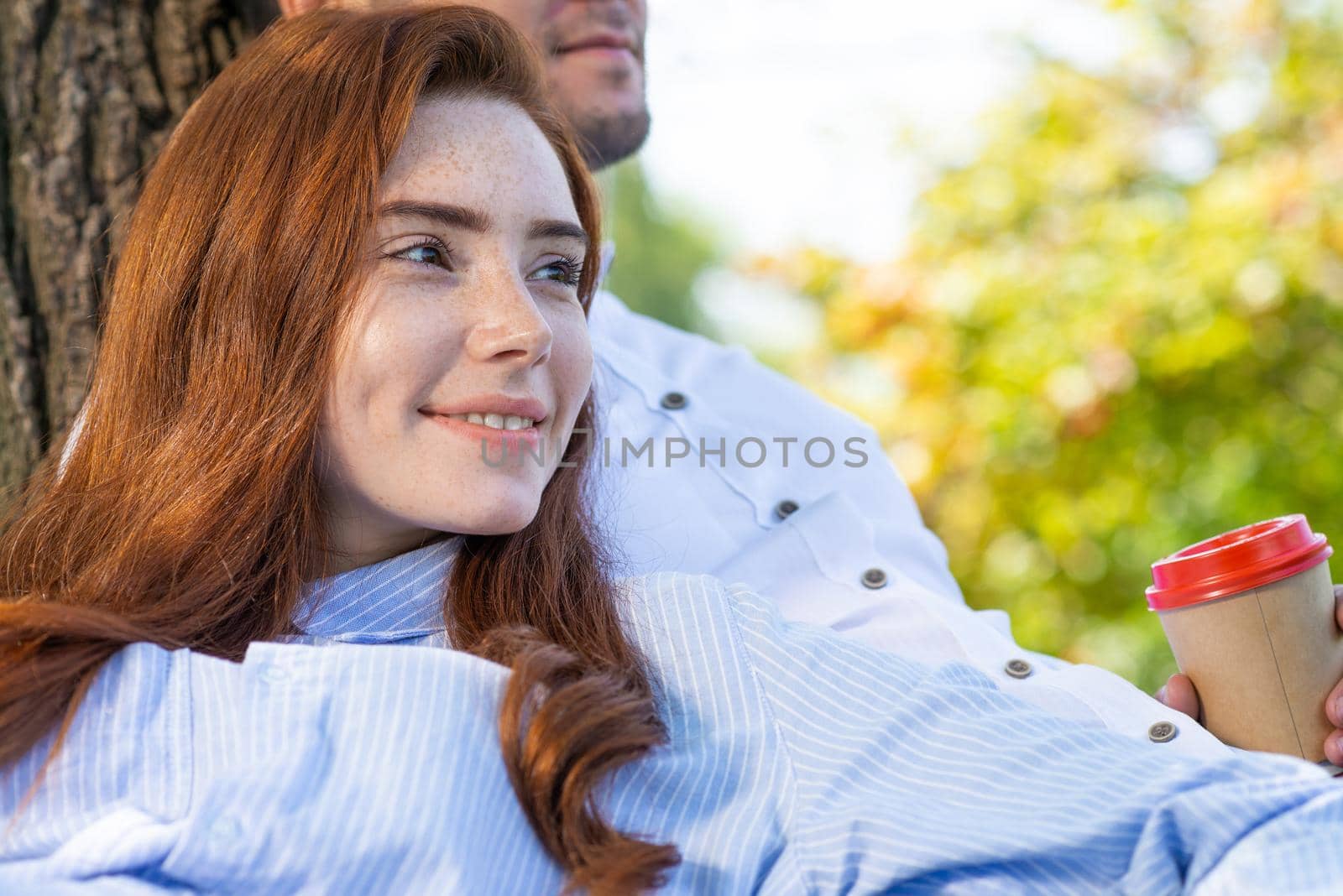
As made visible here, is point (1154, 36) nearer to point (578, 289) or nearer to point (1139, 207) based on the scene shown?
point (1139, 207)

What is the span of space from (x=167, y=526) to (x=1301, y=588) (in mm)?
1503

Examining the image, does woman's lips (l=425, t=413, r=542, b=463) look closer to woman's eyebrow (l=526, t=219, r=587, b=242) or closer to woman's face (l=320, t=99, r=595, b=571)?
woman's face (l=320, t=99, r=595, b=571)

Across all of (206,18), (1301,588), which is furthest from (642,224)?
(1301,588)

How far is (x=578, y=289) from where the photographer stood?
214 cm

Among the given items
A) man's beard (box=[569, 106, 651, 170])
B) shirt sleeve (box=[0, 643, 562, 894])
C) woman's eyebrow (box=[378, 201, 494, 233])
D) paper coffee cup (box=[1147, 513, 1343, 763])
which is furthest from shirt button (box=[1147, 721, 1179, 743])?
man's beard (box=[569, 106, 651, 170])

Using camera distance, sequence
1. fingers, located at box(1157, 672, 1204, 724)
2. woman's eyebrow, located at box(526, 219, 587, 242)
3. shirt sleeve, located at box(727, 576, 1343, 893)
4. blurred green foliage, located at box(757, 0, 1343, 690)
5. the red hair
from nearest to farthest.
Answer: shirt sleeve, located at box(727, 576, 1343, 893), the red hair, woman's eyebrow, located at box(526, 219, 587, 242), fingers, located at box(1157, 672, 1204, 724), blurred green foliage, located at box(757, 0, 1343, 690)

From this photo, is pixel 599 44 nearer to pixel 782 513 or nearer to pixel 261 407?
pixel 782 513

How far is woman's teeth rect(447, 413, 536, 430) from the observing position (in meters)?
1.71

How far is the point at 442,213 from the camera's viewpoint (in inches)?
67.4

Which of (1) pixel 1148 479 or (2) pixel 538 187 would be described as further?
(1) pixel 1148 479

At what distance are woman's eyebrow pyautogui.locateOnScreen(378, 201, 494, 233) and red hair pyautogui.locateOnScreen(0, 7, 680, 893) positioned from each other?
0.03 metres

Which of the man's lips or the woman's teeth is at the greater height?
the man's lips

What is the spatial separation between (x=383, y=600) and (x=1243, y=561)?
3.78 feet

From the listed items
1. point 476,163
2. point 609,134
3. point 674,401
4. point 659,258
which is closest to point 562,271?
point 476,163
